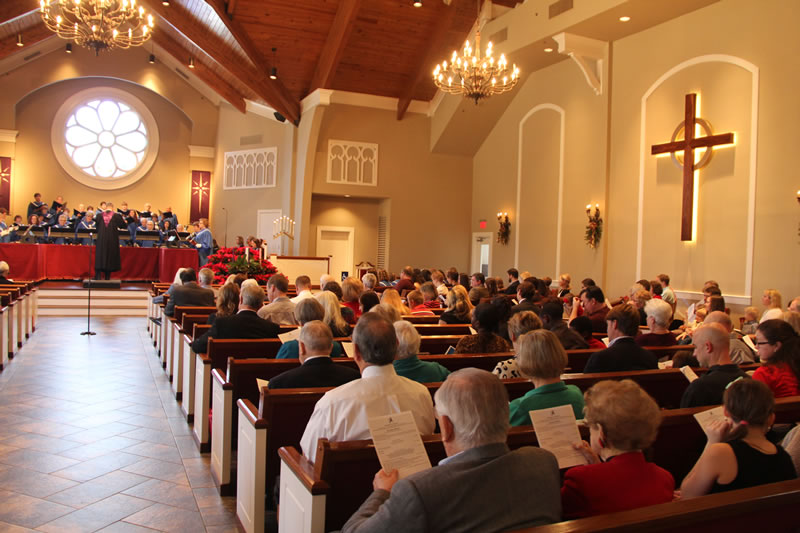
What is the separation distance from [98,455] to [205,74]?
42.5 feet

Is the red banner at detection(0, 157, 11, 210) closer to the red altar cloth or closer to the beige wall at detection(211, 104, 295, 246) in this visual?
the red altar cloth

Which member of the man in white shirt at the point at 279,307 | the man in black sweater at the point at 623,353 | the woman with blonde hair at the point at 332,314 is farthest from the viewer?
the man in white shirt at the point at 279,307

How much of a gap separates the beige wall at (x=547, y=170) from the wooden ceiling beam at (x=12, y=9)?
9.70 m

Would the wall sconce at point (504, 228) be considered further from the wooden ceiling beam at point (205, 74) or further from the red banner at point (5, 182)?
the red banner at point (5, 182)

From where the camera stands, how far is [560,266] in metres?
11.5

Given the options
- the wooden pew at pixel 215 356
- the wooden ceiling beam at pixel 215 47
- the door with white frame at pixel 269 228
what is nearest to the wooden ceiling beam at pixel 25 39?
the wooden ceiling beam at pixel 215 47

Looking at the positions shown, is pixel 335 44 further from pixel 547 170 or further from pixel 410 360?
pixel 410 360

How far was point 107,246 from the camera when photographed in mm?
11875

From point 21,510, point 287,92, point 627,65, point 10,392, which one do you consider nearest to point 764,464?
point 21,510

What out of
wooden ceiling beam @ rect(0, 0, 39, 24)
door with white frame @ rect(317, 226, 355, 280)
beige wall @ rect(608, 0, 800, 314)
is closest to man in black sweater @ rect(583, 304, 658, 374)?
beige wall @ rect(608, 0, 800, 314)

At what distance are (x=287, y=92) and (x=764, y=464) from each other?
41.7 ft

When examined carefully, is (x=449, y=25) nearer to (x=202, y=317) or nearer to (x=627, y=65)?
(x=627, y=65)

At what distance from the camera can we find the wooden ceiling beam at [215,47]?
458 inches

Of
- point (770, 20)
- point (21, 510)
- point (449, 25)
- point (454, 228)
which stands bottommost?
point (21, 510)
